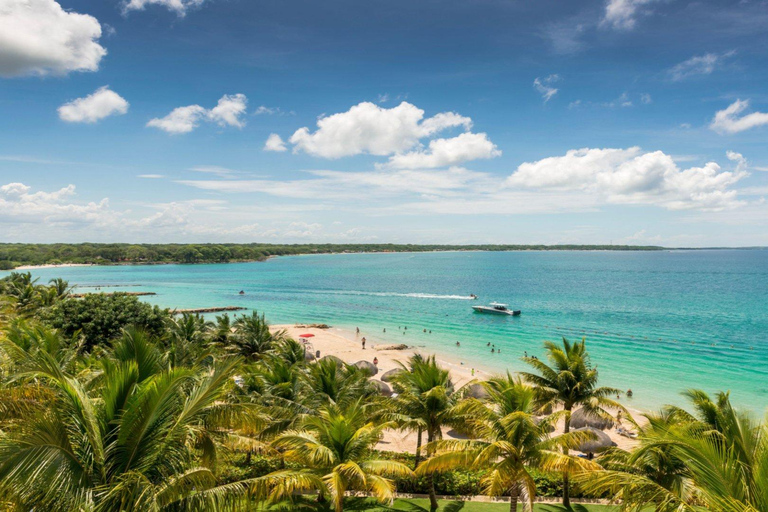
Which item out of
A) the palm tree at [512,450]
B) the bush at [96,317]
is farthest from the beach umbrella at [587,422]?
the bush at [96,317]

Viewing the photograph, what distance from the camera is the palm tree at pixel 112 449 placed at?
5.57 m

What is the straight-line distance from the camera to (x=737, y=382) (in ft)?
120

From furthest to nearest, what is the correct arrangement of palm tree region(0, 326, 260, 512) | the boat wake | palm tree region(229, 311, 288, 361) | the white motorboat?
1. the boat wake
2. the white motorboat
3. palm tree region(229, 311, 288, 361)
4. palm tree region(0, 326, 260, 512)

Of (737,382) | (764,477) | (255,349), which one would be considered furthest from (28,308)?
(737,382)

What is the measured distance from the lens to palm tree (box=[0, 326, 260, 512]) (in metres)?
5.57

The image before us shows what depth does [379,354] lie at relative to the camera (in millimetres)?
48875

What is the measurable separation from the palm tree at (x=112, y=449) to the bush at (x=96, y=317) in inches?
1068

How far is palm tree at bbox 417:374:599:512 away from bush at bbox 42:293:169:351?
26770 mm

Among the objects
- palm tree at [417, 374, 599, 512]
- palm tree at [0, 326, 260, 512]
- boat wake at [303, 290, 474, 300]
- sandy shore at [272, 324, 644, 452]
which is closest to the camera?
palm tree at [0, 326, 260, 512]

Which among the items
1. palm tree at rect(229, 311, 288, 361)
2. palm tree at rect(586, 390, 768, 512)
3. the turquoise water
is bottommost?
the turquoise water

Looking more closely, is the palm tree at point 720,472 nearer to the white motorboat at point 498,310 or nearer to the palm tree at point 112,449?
the palm tree at point 112,449

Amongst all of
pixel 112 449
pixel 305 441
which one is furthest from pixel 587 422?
pixel 112 449

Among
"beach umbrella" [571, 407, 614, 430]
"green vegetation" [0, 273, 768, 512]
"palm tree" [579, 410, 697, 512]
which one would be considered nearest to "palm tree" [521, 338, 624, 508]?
"green vegetation" [0, 273, 768, 512]

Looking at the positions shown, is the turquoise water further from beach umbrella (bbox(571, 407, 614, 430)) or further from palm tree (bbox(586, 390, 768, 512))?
palm tree (bbox(586, 390, 768, 512))
